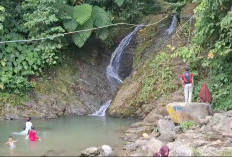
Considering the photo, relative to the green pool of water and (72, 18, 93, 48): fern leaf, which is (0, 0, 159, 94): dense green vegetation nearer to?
(72, 18, 93, 48): fern leaf

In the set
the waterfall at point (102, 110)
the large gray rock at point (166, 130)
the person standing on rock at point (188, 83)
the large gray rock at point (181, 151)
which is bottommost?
the waterfall at point (102, 110)

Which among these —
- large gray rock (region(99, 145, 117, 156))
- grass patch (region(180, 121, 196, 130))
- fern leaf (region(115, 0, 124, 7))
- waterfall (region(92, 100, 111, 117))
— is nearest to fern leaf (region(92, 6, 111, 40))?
fern leaf (region(115, 0, 124, 7))

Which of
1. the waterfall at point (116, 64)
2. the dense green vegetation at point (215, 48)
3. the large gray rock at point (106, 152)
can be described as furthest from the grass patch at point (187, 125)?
the waterfall at point (116, 64)

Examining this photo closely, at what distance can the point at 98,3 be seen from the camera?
20.2 metres

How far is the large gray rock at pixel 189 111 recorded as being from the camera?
12.1 m

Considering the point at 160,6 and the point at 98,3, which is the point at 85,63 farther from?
the point at 160,6

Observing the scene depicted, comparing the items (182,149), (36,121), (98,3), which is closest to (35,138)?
(36,121)

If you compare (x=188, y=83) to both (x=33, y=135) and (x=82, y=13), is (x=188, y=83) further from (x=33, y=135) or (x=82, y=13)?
(x=82, y=13)

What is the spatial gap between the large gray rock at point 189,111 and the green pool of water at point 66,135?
2019mm

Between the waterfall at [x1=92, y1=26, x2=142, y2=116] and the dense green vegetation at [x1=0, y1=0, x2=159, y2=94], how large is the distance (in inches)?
61.1

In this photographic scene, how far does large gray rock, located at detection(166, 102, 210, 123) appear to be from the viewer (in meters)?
12.1

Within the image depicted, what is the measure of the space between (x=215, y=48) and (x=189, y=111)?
8.30 feet

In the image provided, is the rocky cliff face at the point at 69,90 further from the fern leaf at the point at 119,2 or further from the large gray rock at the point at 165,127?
the large gray rock at the point at 165,127

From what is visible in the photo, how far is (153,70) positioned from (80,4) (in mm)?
5366
